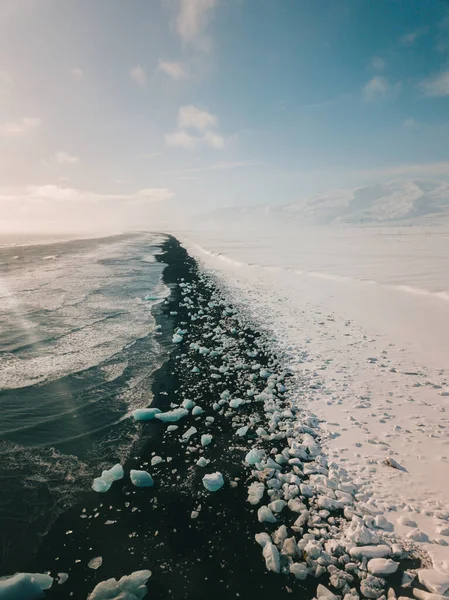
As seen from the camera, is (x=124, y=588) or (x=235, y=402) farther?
(x=235, y=402)

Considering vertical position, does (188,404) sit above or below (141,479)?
below

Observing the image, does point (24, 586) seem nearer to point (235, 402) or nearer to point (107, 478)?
point (107, 478)

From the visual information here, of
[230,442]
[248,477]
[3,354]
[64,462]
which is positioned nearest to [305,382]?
[230,442]

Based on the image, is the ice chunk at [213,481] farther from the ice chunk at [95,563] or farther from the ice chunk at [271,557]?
the ice chunk at [95,563]

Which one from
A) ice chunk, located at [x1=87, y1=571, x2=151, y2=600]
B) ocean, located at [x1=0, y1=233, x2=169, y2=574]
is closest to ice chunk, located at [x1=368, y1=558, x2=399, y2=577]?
ice chunk, located at [x1=87, y1=571, x2=151, y2=600]

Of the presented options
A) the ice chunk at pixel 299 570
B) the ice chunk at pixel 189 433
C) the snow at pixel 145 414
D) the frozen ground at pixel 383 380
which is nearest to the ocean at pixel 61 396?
the snow at pixel 145 414

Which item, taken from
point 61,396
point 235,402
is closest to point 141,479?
point 235,402
